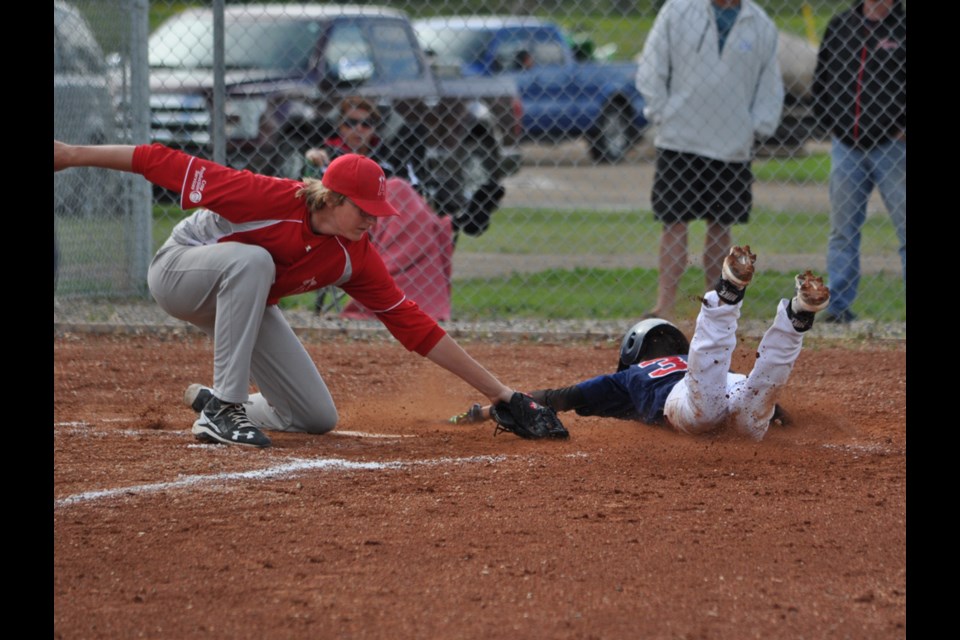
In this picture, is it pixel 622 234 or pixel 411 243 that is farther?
pixel 622 234

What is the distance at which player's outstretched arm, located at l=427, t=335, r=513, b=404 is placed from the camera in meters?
5.12

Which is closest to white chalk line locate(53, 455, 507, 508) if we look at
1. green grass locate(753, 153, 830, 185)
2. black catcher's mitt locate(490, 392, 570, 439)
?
black catcher's mitt locate(490, 392, 570, 439)

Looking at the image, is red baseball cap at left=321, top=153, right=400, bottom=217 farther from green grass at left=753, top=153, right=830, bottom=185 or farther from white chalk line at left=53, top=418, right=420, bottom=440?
green grass at left=753, top=153, right=830, bottom=185

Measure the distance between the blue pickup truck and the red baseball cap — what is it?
10585 millimetres

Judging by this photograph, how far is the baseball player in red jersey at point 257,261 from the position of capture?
4910 mm

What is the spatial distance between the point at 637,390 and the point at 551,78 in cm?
1282

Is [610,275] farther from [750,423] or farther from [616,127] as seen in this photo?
[616,127]

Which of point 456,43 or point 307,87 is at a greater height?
point 456,43

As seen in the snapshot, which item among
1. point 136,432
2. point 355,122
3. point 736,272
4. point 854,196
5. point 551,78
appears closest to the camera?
point 736,272

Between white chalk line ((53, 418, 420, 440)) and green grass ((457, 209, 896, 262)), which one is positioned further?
green grass ((457, 209, 896, 262))

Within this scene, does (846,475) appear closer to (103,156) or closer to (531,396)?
(531,396)

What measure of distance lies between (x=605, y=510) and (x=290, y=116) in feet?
22.4

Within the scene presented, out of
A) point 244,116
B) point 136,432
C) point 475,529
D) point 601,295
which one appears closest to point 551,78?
point 244,116

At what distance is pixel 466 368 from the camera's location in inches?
202
